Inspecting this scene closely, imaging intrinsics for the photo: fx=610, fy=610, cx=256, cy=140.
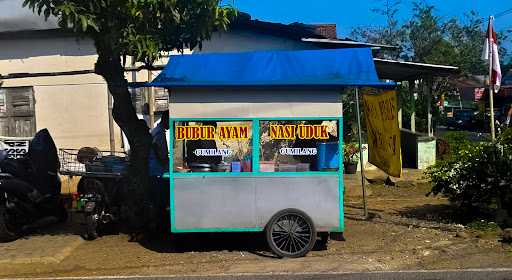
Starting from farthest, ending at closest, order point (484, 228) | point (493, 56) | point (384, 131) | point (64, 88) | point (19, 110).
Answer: point (19, 110) → point (64, 88) → point (493, 56) → point (384, 131) → point (484, 228)

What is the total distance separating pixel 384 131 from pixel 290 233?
2614 millimetres

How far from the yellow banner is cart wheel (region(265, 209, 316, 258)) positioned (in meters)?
1.95

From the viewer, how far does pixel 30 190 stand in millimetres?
8492

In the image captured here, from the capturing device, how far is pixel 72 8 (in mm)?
6461

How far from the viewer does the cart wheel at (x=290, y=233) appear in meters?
7.32

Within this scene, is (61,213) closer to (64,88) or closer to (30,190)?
(30,190)

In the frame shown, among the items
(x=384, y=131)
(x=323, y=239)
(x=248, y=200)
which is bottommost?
(x=323, y=239)

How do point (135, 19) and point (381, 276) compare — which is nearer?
point (381, 276)

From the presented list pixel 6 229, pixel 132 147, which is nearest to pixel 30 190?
pixel 6 229

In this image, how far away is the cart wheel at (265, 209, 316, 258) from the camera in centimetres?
732

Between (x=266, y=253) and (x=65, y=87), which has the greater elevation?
(x=65, y=87)

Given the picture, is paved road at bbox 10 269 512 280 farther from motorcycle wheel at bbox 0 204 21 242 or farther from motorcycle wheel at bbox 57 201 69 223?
motorcycle wheel at bbox 57 201 69 223

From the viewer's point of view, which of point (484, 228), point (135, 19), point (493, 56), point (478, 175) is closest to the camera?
point (135, 19)

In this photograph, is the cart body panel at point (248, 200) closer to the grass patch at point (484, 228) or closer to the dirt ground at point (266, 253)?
the dirt ground at point (266, 253)
